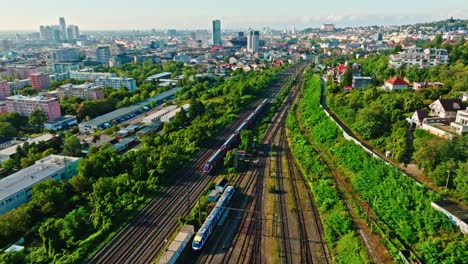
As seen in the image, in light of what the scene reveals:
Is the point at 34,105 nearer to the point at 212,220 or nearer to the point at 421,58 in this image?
the point at 212,220

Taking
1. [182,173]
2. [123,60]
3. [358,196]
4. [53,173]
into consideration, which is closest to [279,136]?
[182,173]

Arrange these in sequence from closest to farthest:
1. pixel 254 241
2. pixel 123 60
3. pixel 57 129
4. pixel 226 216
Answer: pixel 254 241
pixel 226 216
pixel 57 129
pixel 123 60

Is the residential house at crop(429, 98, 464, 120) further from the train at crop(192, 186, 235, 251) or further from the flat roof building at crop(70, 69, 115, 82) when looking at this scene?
the flat roof building at crop(70, 69, 115, 82)

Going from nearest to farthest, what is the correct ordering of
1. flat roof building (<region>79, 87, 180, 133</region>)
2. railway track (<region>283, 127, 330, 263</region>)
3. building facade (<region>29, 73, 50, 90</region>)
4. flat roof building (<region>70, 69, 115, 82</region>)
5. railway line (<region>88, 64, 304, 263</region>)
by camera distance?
railway track (<region>283, 127, 330, 263</region>) → railway line (<region>88, 64, 304, 263</region>) → flat roof building (<region>79, 87, 180, 133</region>) → building facade (<region>29, 73, 50, 90</region>) → flat roof building (<region>70, 69, 115, 82</region>)

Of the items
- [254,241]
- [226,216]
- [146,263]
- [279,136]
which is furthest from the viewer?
[279,136]

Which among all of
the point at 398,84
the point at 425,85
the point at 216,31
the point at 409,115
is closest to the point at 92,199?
the point at 409,115

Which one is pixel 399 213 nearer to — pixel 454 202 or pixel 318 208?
pixel 454 202

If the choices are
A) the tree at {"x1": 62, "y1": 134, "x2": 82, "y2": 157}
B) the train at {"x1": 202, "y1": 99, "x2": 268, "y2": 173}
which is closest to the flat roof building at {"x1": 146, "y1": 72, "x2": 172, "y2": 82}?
the train at {"x1": 202, "y1": 99, "x2": 268, "y2": 173}
